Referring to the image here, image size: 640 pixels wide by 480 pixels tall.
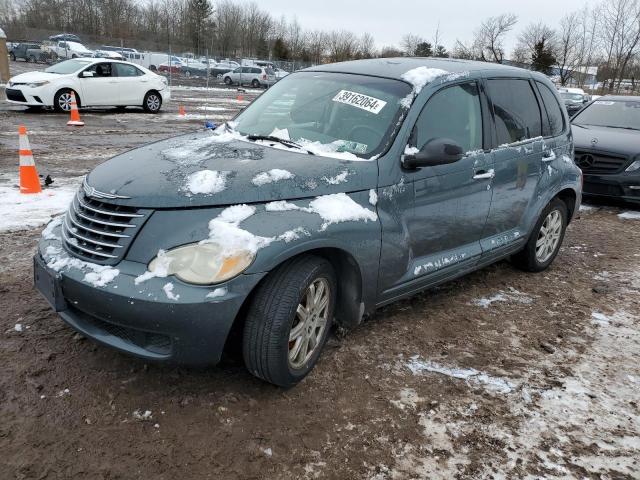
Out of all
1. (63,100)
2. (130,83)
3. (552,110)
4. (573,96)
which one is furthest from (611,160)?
(573,96)

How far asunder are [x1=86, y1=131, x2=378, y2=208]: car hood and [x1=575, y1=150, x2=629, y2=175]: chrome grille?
19.9ft

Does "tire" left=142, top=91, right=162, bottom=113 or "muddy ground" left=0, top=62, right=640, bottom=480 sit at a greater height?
"tire" left=142, top=91, right=162, bottom=113

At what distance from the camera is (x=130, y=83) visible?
54.0 feet

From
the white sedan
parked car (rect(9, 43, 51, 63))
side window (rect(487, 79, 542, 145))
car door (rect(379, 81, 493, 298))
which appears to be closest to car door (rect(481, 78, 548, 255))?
side window (rect(487, 79, 542, 145))

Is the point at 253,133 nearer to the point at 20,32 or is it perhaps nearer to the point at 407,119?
the point at 407,119

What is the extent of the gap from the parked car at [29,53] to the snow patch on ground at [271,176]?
46.0 metres

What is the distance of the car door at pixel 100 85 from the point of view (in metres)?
15.4

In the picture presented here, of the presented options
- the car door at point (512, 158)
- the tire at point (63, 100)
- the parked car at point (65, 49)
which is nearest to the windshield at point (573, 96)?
the tire at point (63, 100)

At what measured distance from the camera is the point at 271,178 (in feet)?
9.60

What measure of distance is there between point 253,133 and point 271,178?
3.38 feet

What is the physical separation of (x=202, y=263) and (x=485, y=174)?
2.39m

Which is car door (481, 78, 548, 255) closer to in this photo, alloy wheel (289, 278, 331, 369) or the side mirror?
the side mirror

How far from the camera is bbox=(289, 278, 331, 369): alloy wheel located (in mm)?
2949

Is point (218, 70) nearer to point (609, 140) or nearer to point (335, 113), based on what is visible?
point (609, 140)
